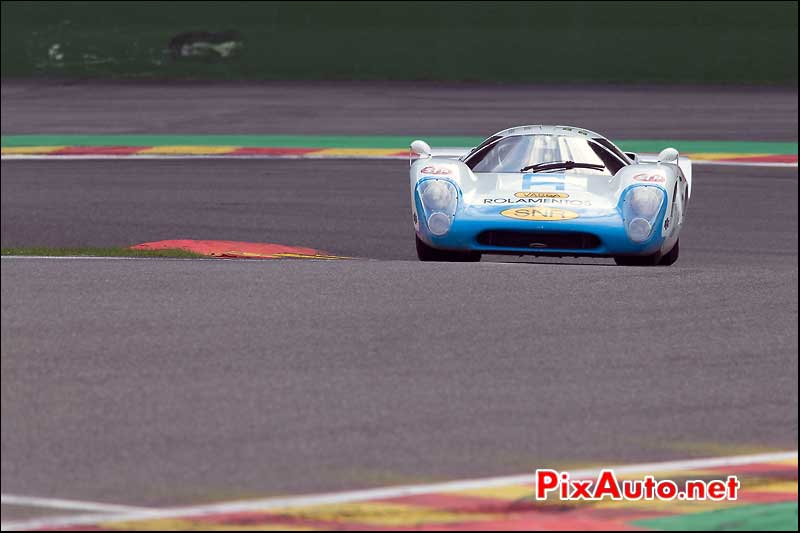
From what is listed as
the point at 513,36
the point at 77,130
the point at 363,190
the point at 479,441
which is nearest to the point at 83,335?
the point at 479,441

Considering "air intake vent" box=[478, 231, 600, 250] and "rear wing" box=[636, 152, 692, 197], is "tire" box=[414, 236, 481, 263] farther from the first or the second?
"rear wing" box=[636, 152, 692, 197]

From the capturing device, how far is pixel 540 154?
9.27 meters

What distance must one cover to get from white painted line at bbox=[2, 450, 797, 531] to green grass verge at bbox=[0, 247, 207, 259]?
525 centimetres

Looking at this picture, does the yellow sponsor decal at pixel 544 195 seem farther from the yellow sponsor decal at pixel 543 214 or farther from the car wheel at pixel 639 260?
the car wheel at pixel 639 260

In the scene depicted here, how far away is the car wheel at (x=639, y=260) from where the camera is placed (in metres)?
8.93

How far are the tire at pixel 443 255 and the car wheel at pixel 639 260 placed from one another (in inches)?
38.2

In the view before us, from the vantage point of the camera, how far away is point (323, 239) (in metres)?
11.5

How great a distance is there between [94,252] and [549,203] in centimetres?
395

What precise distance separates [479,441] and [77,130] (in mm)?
15131

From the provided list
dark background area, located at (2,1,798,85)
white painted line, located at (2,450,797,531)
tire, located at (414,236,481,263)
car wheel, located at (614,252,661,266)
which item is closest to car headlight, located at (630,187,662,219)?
car wheel, located at (614,252,661,266)

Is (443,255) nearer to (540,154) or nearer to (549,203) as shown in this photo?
(549,203)

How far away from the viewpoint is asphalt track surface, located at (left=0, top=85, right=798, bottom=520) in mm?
5551

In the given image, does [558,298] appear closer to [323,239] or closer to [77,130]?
[323,239]

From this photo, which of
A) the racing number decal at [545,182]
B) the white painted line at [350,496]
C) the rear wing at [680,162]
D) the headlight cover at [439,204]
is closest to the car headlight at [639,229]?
the racing number decal at [545,182]
